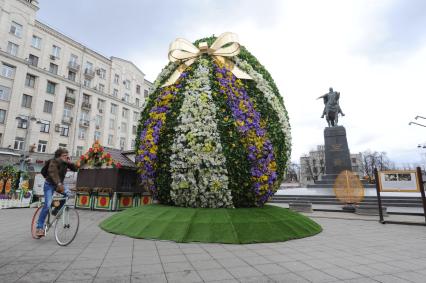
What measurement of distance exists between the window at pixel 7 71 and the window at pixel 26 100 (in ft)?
8.65

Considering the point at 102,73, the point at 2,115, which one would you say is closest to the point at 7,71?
the point at 2,115

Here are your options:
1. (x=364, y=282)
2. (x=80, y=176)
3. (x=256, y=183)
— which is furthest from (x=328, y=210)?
(x=80, y=176)

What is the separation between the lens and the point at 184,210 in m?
6.54

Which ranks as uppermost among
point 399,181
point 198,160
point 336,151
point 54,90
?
point 54,90

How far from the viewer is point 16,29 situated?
1171 inches

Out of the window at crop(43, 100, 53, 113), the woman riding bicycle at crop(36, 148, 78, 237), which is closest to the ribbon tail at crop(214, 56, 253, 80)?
the woman riding bicycle at crop(36, 148, 78, 237)

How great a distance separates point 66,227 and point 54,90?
35.3 metres

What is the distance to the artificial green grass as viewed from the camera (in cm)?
562

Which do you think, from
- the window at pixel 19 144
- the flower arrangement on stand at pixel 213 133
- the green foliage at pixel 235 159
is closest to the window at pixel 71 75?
the window at pixel 19 144

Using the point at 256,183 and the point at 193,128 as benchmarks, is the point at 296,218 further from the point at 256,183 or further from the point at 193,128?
the point at 193,128

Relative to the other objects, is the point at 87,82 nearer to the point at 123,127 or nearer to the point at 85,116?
the point at 85,116

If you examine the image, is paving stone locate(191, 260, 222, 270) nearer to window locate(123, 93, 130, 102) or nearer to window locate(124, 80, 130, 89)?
window locate(123, 93, 130, 102)

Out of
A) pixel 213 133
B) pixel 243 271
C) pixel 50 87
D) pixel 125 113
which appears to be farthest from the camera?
pixel 125 113

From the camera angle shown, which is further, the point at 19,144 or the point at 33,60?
the point at 33,60
